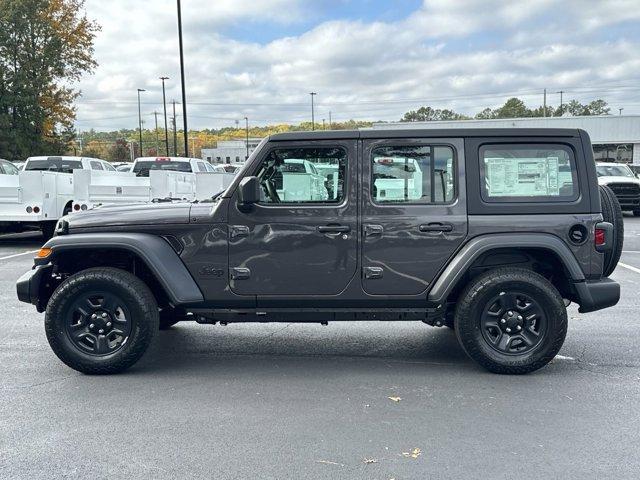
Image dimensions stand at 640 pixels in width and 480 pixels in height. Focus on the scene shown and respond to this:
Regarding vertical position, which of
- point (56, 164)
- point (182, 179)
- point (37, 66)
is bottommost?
point (182, 179)

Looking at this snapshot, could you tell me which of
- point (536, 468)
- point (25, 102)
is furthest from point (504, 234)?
point (25, 102)

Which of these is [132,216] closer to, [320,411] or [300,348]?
[300,348]

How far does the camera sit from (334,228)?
4824 mm

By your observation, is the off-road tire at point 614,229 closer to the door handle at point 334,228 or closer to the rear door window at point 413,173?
the rear door window at point 413,173

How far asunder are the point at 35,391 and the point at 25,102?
120 feet

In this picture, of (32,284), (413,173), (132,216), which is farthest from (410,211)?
(32,284)

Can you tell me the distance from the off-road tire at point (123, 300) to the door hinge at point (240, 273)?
2.29 ft

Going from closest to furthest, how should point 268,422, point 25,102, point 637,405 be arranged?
point 268,422 → point 637,405 → point 25,102

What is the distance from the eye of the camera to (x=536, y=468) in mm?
3406

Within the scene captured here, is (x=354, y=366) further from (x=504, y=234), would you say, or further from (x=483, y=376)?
(x=504, y=234)

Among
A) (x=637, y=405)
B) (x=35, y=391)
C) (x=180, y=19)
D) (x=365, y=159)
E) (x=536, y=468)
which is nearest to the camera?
(x=536, y=468)

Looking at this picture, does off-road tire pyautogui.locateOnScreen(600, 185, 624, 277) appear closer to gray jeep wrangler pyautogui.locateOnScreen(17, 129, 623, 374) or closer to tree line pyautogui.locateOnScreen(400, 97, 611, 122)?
gray jeep wrangler pyautogui.locateOnScreen(17, 129, 623, 374)

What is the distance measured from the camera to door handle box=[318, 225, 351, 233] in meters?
4.82

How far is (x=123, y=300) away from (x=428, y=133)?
2.83 meters
